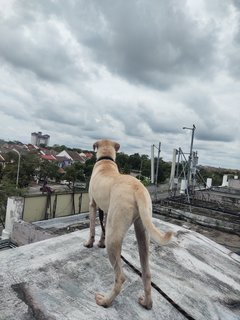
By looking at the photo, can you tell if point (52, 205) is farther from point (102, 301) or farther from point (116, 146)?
point (102, 301)

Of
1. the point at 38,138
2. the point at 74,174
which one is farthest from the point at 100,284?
the point at 38,138

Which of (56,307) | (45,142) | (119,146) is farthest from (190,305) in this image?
(45,142)

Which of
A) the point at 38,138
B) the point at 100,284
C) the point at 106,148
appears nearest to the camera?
the point at 100,284

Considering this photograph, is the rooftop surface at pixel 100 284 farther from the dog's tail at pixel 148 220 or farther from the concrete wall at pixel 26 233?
the concrete wall at pixel 26 233

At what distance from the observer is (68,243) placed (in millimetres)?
5422

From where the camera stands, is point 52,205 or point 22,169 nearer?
point 52,205

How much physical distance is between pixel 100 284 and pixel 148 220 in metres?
1.50

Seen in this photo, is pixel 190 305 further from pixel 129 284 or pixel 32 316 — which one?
pixel 32 316

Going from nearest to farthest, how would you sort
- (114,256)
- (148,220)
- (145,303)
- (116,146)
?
(148,220)
(114,256)
(145,303)
(116,146)

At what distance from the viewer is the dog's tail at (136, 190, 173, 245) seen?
9.91 ft

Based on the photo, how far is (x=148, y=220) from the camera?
10.3 ft

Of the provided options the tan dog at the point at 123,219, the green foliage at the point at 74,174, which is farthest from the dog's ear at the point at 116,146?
the green foliage at the point at 74,174

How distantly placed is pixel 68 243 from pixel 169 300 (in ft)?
7.02

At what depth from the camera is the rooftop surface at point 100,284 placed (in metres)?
3.43
